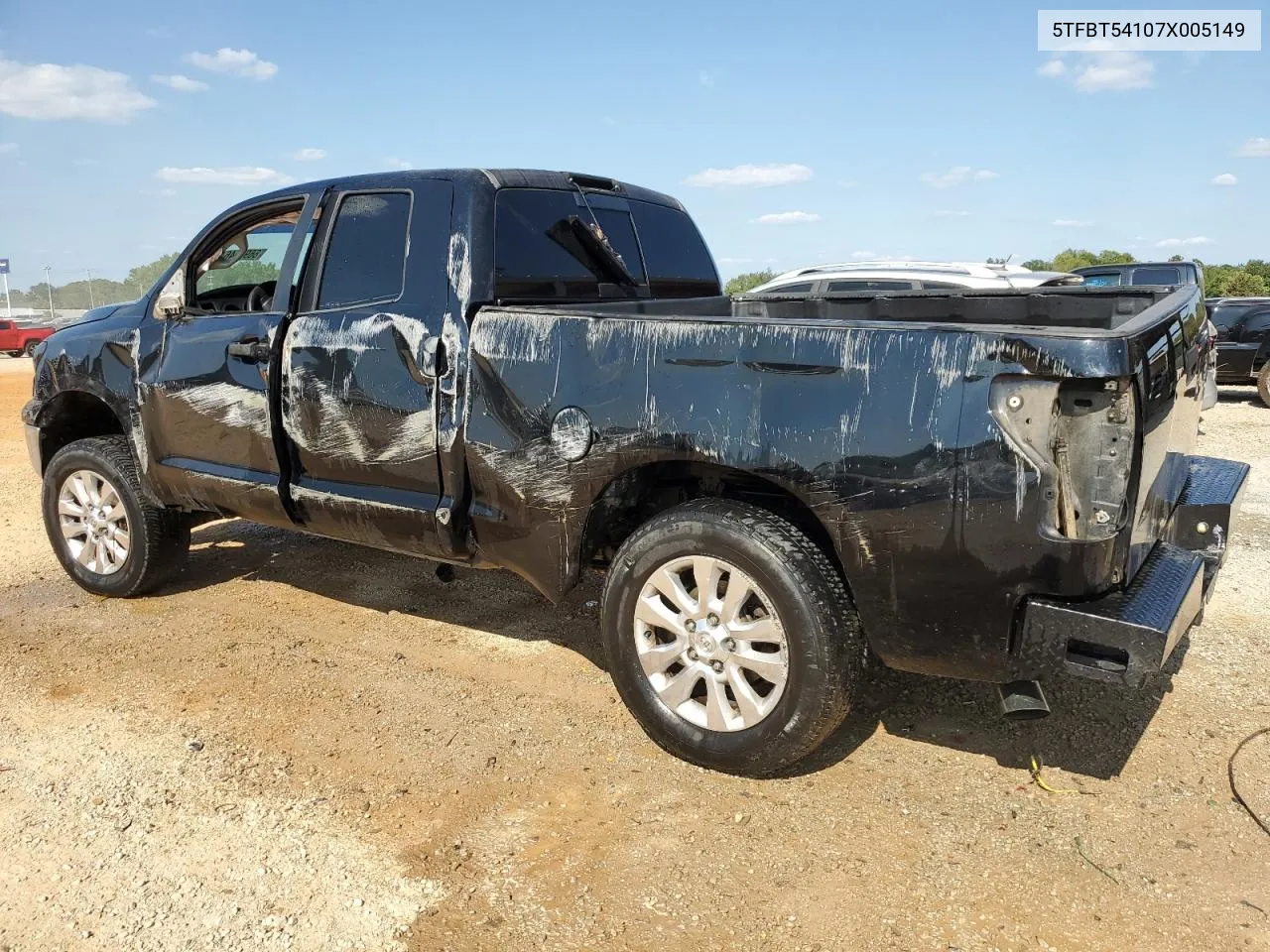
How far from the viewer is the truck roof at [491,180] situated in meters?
3.88

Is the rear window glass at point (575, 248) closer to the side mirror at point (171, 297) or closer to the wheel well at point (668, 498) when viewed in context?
the wheel well at point (668, 498)

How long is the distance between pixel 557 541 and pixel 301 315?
1.64m

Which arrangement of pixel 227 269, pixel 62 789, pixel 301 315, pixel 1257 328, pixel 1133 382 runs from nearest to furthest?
pixel 1133 382 → pixel 62 789 → pixel 301 315 → pixel 227 269 → pixel 1257 328

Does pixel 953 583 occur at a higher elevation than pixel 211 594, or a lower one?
higher

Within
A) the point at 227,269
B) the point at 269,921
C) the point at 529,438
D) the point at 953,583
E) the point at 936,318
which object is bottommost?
the point at 269,921

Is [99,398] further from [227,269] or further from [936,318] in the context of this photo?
[936,318]

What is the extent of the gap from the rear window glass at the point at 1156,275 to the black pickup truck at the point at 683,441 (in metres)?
11.1

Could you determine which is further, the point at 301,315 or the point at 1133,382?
the point at 301,315

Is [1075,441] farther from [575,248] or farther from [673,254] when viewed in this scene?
[673,254]

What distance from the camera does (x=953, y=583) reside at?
275cm

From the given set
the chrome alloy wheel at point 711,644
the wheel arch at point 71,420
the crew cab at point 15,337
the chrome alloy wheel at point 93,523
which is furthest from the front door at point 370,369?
the crew cab at point 15,337

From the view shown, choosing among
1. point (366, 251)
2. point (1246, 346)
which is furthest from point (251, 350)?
point (1246, 346)

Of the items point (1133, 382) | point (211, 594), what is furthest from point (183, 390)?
point (1133, 382)

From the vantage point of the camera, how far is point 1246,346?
12.9 m
